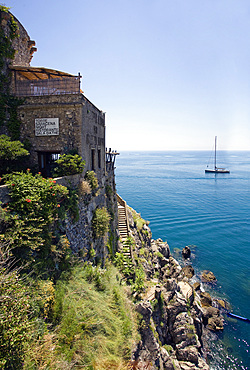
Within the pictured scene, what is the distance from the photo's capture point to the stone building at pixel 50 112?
1413 centimetres

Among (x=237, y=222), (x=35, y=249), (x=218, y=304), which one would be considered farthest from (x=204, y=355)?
(x=237, y=222)

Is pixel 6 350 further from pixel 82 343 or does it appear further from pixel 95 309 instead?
pixel 95 309

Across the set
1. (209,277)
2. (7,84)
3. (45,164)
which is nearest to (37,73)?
(7,84)

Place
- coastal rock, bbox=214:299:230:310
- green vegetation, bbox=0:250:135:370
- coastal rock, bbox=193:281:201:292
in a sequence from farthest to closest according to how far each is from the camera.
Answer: coastal rock, bbox=193:281:201:292
coastal rock, bbox=214:299:230:310
green vegetation, bbox=0:250:135:370

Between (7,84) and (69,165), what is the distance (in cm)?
767

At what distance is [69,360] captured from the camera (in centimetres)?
707

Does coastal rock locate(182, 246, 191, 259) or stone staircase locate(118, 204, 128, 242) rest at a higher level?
stone staircase locate(118, 204, 128, 242)

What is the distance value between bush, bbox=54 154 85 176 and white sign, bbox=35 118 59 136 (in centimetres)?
218

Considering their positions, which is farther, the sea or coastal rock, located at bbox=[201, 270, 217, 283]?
coastal rock, located at bbox=[201, 270, 217, 283]

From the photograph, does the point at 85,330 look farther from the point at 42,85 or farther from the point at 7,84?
the point at 7,84

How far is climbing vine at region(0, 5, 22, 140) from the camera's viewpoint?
14234 mm

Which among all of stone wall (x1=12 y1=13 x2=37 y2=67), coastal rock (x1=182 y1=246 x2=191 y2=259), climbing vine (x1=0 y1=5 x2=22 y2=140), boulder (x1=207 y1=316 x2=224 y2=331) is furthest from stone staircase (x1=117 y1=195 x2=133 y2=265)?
stone wall (x1=12 y1=13 x2=37 y2=67)

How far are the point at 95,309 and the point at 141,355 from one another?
4.51 m

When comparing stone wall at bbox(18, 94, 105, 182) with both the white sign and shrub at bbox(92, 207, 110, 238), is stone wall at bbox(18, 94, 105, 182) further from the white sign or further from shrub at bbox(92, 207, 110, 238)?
shrub at bbox(92, 207, 110, 238)
